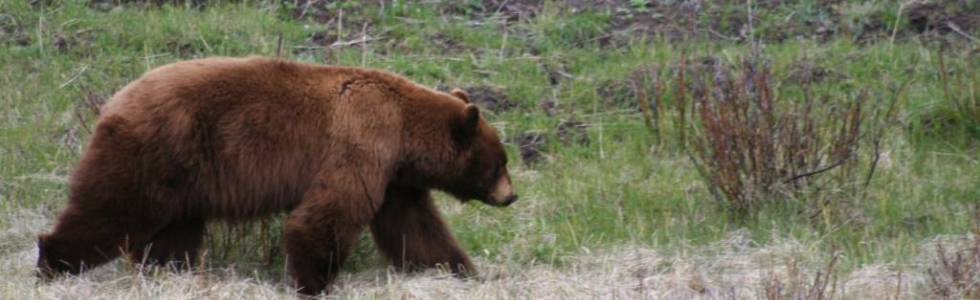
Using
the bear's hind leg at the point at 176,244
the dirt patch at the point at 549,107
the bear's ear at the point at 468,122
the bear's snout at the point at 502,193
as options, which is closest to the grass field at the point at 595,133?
the dirt patch at the point at 549,107

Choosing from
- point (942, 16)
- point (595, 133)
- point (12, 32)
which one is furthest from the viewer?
point (12, 32)

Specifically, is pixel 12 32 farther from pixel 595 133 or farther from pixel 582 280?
pixel 582 280

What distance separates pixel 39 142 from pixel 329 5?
2829 mm

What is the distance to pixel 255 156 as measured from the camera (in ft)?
24.1

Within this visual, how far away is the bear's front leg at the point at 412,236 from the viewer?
7902 millimetres

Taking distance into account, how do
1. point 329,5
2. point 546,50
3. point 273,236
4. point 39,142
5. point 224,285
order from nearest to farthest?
point 224,285 < point 273,236 < point 39,142 < point 546,50 < point 329,5

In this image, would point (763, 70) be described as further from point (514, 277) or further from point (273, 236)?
point (273, 236)

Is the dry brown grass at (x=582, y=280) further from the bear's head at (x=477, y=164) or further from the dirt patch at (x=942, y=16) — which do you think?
the dirt patch at (x=942, y=16)

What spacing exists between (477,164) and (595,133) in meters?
2.54

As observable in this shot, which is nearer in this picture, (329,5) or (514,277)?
(514,277)

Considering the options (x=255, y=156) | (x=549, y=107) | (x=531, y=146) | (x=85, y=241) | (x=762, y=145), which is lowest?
(x=531, y=146)

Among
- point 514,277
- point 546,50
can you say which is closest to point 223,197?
point 514,277

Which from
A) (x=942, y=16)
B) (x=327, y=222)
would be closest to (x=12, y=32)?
(x=327, y=222)

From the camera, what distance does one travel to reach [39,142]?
10070mm
